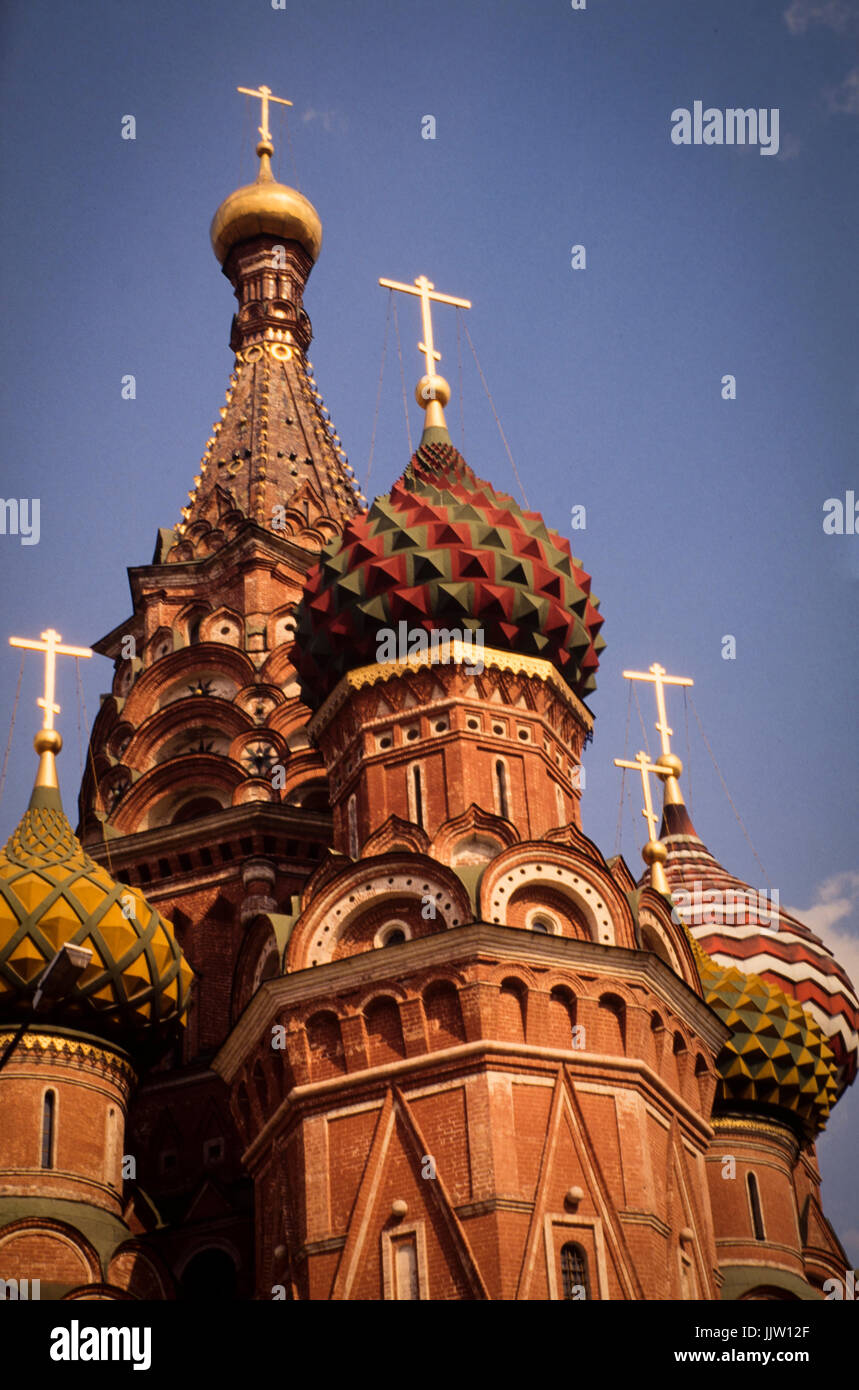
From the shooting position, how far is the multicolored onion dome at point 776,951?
27.0 meters

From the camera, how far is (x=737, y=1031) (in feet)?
78.4

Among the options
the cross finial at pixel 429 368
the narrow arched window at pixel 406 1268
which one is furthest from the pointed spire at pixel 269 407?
the narrow arched window at pixel 406 1268

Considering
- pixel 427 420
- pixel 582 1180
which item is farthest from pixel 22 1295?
pixel 427 420

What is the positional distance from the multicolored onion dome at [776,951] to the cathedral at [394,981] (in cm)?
6

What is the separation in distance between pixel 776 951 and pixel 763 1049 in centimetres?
340

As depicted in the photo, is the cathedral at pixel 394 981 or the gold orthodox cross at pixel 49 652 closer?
the cathedral at pixel 394 981

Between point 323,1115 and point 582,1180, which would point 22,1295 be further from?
point 582,1180

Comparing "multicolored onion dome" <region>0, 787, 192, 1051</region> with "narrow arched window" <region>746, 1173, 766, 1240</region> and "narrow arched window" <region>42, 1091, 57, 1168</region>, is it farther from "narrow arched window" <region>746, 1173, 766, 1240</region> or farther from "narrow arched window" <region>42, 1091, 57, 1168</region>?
"narrow arched window" <region>746, 1173, 766, 1240</region>

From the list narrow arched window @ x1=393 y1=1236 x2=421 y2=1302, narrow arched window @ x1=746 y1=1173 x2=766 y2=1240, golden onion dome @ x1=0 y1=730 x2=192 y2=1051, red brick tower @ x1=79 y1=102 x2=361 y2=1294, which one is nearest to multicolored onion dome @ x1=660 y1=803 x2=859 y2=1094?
narrow arched window @ x1=746 y1=1173 x2=766 y2=1240

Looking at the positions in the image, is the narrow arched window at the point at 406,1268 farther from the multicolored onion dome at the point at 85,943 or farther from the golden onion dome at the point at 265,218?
the golden onion dome at the point at 265,218

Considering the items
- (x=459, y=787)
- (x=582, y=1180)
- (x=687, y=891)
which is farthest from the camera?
(x=687, y=891)

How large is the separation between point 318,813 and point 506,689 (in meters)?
4.30
